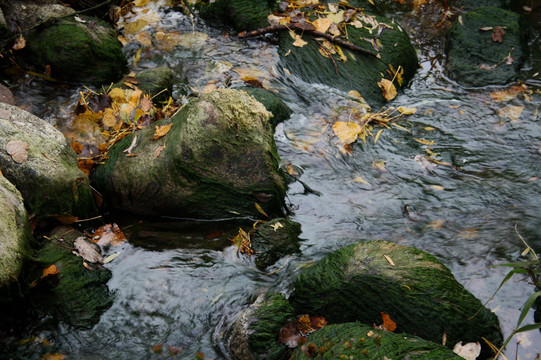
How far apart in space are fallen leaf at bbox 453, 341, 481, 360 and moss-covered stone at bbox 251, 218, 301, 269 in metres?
1.32

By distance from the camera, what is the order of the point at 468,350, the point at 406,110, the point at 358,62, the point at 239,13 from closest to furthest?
the point at 468,350
the point at 406,110
the point at 358,62
the point at 239,13

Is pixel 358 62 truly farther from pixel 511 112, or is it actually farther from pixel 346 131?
pixel 511 112

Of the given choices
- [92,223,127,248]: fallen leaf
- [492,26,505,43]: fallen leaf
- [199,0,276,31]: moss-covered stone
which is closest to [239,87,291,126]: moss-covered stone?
[199,0,276,31]: moss-covered stone

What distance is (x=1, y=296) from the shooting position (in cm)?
274

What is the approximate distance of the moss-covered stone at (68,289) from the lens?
3.04 m

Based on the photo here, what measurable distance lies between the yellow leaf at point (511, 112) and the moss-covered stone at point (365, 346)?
3509mm

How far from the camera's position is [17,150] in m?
3.31

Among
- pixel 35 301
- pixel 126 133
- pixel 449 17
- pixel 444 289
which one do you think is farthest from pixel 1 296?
pixel 449 17

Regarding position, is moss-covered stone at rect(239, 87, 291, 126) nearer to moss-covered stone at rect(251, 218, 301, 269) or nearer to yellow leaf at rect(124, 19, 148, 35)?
moss-covered stone at rect(251, 218, 301, 269)

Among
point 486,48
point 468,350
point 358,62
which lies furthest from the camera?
point 486,48

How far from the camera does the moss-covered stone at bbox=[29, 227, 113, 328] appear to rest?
3.04 m

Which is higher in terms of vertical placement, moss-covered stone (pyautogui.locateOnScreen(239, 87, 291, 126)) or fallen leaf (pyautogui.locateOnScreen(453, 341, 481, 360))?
moss-covered stone (pyautogui.locateOnScreen(239, 87, 291, 126))

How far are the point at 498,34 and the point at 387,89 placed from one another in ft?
5.95

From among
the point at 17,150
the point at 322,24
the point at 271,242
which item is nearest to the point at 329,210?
the point at 271,242
